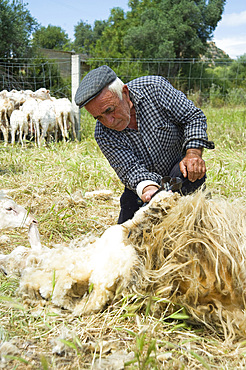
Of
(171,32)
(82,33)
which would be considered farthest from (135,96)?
(82,33)

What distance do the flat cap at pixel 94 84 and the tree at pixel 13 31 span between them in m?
13.0

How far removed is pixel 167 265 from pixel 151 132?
1.14 metres

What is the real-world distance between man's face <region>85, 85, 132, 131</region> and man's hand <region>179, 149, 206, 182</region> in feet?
1.54

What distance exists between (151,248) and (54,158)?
13.0 feet

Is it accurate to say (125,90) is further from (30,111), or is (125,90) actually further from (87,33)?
(87,33)

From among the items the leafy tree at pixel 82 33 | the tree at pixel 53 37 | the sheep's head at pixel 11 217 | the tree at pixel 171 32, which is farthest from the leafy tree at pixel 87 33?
the sheep's head at pixel 11 217

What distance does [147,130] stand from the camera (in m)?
2.50

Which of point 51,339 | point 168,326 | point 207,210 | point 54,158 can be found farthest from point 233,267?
point 54,158

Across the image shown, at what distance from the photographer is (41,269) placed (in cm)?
185

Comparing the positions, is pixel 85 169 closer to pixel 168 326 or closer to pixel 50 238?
pixel 50 238

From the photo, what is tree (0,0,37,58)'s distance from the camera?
44.6ft

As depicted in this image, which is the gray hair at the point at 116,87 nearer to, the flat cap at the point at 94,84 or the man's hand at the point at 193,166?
the flat cap at the point at 94,84

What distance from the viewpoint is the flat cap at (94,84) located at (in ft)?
6.97

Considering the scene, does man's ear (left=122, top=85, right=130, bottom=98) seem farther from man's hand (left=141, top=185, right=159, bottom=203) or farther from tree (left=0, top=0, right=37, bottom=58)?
tree (left=0, top=0, right=37, bottom=58)
